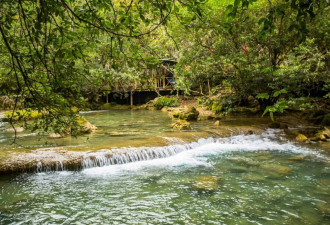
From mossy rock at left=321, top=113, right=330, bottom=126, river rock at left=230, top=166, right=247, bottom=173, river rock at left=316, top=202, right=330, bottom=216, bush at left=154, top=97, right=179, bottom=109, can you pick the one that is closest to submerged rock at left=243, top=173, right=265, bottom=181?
river rock at left=230, top=166, right=247, bottom=173

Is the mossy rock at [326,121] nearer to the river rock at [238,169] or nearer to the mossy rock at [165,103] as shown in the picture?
the river rock at [238,169]

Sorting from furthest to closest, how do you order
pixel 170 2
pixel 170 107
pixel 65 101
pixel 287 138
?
pixel 170 107, pixel 287 138, pixel 65 101, pixel 170 2

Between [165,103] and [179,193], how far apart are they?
71.6ft

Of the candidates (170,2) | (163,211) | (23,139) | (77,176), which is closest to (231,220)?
(163,211)

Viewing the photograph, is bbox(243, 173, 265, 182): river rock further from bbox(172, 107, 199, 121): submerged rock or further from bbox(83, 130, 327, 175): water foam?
bbox(172, 107, 199, 121): submerged rock

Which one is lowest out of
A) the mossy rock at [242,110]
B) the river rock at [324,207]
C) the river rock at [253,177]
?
the river rock at [324,207]

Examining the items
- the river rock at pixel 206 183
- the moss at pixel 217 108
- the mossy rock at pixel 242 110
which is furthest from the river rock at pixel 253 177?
the moss at pixel 217 108

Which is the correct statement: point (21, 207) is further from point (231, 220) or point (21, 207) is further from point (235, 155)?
point (235, 155)

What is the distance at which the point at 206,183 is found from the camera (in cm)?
719

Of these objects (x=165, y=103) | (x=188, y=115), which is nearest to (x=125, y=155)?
(x=188, y=115)

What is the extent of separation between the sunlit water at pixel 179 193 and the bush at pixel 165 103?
1826 centimetres

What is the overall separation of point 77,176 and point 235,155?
5.85m

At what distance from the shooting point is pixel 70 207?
5.84m

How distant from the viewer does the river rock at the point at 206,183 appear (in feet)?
22.5
